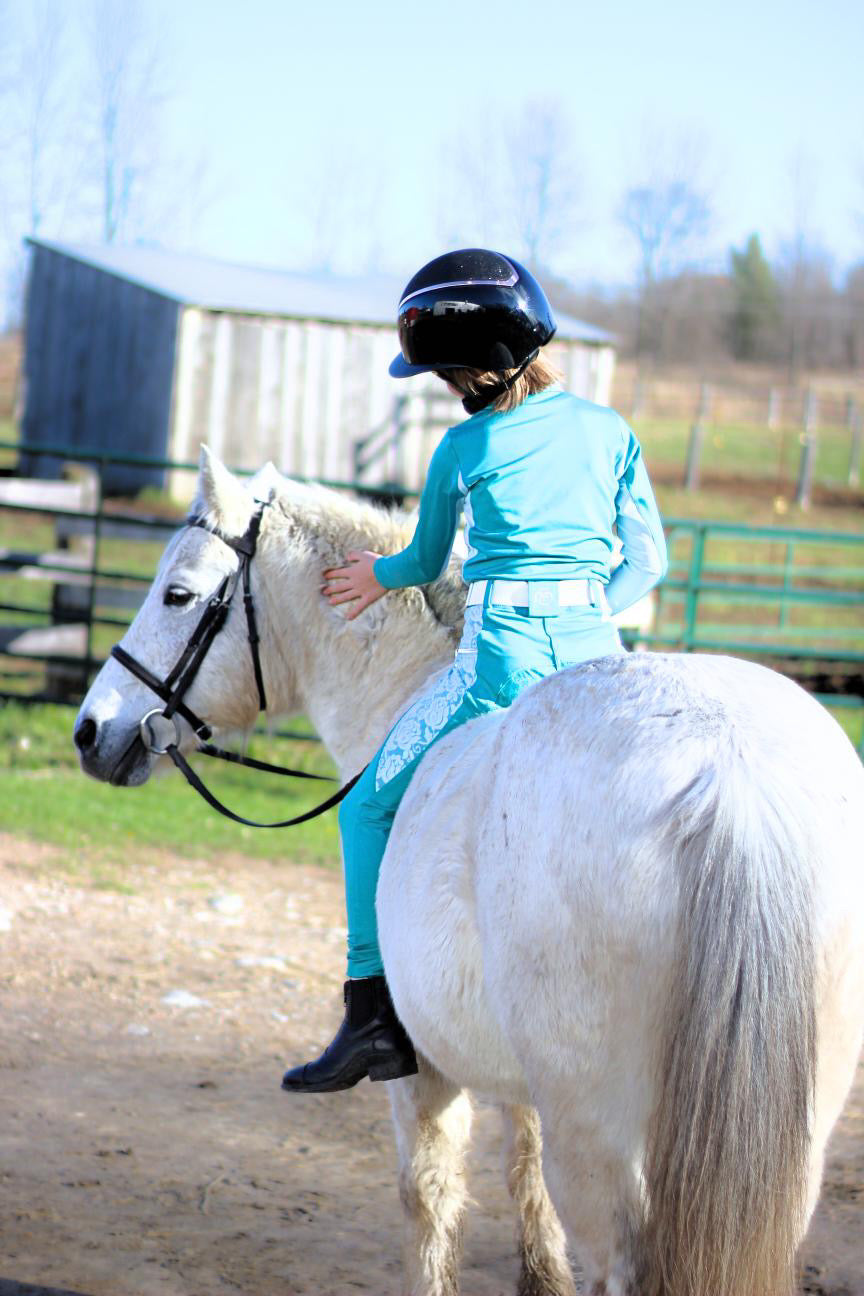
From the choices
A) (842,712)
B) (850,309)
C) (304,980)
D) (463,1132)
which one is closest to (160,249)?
(842,712)

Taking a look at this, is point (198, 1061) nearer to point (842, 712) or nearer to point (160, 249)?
point (842, 712)

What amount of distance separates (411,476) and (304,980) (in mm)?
14115

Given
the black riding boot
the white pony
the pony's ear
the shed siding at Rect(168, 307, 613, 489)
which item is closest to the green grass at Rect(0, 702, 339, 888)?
the pony's ear

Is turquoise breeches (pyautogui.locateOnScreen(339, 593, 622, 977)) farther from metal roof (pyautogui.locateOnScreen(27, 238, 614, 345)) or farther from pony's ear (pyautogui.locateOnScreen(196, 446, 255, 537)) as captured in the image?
metal roof (pyautogui.locateOnScreen(27, 238, 614, 345))

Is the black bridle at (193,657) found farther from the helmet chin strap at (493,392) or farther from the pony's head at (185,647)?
the helmet chin strap at (493,392)

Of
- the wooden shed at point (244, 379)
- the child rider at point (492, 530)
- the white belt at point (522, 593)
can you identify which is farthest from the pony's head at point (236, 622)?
the wooden shed at point (244, 379)

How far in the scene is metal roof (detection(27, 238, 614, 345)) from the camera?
18.2 metres

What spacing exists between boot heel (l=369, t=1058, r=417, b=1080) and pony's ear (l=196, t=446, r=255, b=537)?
1376 millimetres

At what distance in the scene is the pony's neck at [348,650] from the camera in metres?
3.15

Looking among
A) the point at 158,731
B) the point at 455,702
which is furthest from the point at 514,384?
the point at 158,731

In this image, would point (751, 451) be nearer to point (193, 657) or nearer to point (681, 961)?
point (193, 657)

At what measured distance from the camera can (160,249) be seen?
23.2 m

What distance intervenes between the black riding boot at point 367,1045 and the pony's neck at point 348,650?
0.64m

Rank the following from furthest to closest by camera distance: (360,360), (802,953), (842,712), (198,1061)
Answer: (360,360), (842,712), (198,1061), (802,953)
